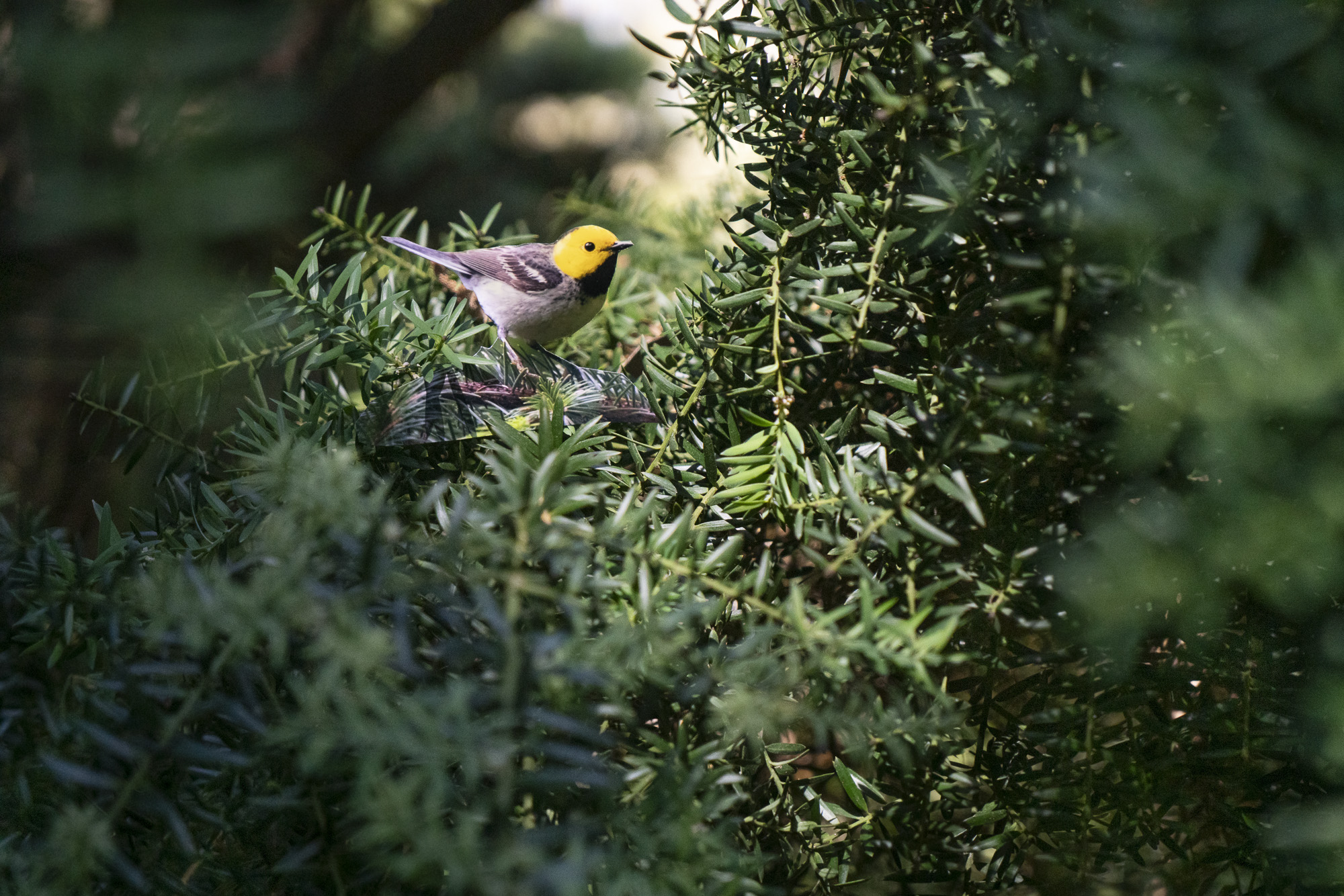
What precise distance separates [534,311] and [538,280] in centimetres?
12

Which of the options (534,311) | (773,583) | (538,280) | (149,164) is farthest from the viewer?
(538,280)

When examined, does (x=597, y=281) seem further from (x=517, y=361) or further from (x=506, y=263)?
(x=517, y=361)

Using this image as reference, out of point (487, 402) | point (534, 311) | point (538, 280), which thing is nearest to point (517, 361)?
point (487, 402)

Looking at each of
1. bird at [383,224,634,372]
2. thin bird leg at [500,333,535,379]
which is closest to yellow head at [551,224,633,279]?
bird at [383,224,634,372]

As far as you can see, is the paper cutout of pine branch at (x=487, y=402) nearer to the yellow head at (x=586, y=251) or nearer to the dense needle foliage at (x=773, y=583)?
the dense needle foliage at (x=773, y=583)

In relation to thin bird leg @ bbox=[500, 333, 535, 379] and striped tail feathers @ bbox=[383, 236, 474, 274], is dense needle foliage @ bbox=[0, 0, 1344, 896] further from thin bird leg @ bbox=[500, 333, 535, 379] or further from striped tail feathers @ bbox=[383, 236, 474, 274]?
striped tail feathers @ bbox=[383, 236, 474, 274]

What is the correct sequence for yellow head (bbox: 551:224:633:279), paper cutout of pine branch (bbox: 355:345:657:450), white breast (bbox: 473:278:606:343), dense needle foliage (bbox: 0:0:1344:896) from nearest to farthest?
dense needle foliage (bbox: 0:0:1344:896) < paper cutout of pine branch (bbox: 355:345:657:450) < white breast (bbox: 473:278:606:343) < yellow head (bbox: 551:224:633:279)

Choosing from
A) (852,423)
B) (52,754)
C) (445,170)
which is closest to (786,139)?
(852,423)

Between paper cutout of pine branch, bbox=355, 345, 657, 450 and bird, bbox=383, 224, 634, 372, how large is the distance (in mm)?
46

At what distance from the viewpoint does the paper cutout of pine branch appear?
15.1 inches

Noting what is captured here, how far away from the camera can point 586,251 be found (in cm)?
76

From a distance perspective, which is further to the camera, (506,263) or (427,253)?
(506,263)

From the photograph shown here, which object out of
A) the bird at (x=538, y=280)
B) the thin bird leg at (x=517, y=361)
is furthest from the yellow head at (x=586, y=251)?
the thin bird leg at (x=517, y=361)

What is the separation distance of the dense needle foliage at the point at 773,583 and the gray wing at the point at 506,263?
17cm
